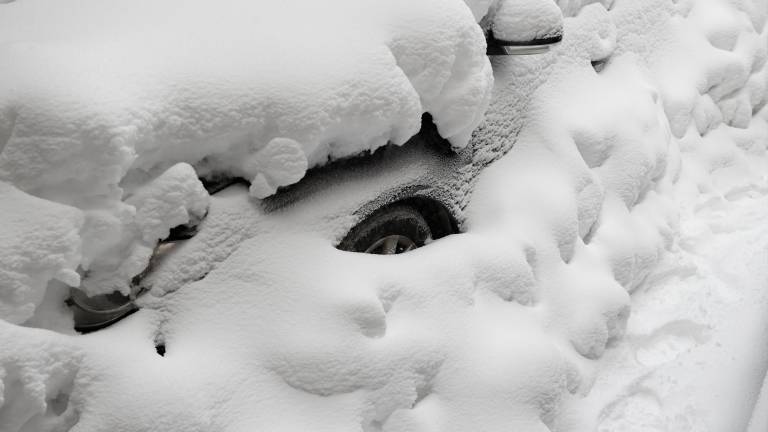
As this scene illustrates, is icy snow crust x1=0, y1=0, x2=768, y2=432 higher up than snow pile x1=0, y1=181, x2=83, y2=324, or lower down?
lower down

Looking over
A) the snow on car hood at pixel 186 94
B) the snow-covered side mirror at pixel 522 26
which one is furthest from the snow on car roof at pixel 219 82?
the snow-covered side mirror at pixel 522 26

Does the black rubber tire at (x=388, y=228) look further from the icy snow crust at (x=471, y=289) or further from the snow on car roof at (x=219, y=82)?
the snow on car roof at (x=219, y=82)

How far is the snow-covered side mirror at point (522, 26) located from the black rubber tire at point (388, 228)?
744mm

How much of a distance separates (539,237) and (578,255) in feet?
0.96

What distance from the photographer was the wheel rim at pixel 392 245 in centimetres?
262

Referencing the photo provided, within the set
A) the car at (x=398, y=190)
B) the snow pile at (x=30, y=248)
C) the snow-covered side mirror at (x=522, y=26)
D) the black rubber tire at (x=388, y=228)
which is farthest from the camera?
the snow-covered side mirror at (x=522, y=26)

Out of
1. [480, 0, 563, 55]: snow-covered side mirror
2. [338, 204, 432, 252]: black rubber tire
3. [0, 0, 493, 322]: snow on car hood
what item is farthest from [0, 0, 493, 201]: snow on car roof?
[480, 0, 563, 55]: snow-covered side mirror

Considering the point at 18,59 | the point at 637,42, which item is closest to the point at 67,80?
the point at 18,59

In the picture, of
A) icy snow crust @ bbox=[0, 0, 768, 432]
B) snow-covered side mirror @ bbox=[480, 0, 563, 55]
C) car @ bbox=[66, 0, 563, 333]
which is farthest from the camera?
snow-covered side mirror @ bbox=[480, 0, 563, 55]

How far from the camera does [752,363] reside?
318 cm

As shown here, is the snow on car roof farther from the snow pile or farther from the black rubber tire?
the black rubber tire

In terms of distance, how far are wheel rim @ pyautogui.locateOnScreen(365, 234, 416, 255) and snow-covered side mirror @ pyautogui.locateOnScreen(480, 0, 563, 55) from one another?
2.75 ft

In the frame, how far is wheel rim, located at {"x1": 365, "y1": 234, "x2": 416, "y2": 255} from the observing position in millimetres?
2621

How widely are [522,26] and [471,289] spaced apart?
1.00 m
